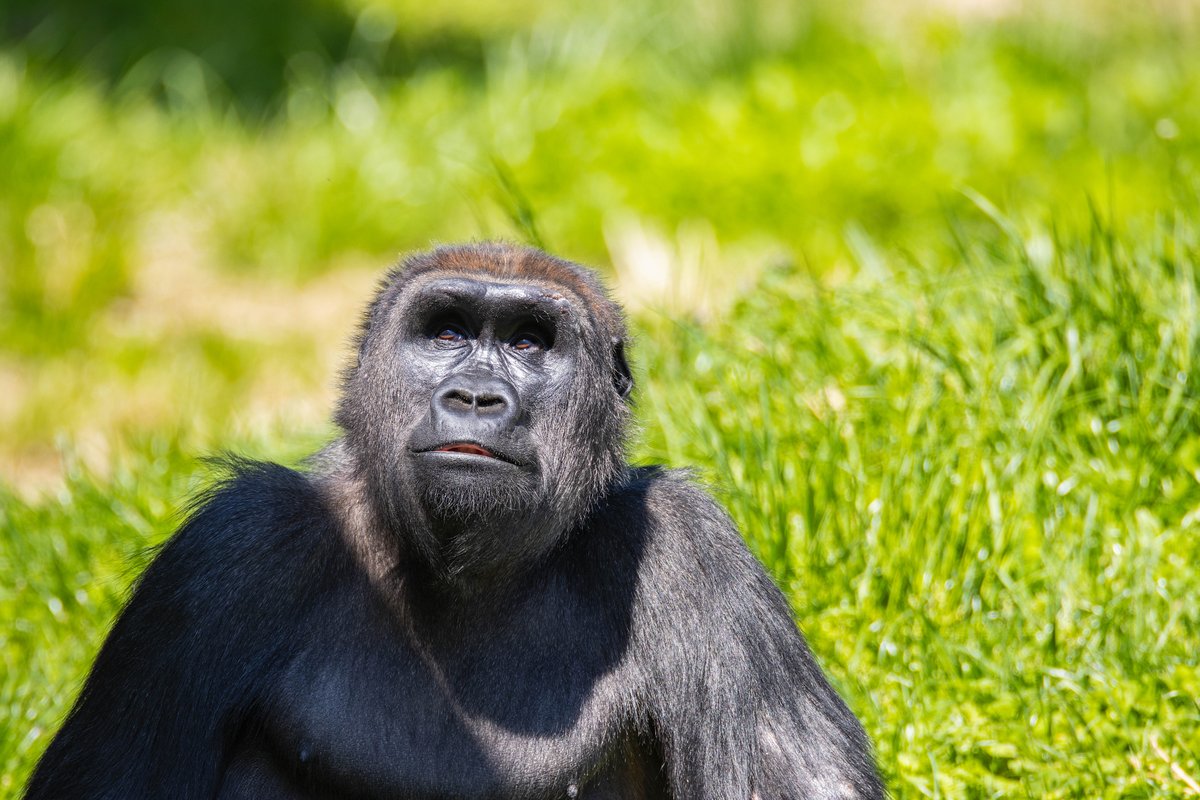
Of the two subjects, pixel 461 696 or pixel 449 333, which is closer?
pixel 461 696

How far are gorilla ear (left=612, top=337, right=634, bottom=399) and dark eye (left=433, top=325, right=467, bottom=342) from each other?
48cm

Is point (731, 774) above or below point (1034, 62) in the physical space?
below

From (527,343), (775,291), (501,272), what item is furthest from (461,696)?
(775,291)

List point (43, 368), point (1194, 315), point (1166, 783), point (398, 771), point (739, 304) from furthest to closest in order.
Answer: point (43, 368) → point (739, 304) → point (1194, 315) → point (1166, 783) → point (398, 771)

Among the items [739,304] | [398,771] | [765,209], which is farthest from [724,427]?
[765,209]

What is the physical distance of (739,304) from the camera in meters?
6.51

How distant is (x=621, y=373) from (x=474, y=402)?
27.5 inches

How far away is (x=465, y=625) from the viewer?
13.6ft

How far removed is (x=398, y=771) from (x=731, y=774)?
859mm

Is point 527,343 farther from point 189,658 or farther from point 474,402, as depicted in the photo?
point 189,658

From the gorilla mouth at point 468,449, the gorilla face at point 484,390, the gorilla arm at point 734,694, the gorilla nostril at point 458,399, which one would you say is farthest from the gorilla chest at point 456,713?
the gorilla nostril at point 458,399

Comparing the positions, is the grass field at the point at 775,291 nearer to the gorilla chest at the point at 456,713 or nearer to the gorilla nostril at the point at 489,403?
the gorilla chest at the point at 456,713

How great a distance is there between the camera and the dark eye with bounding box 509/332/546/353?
4.19 metres

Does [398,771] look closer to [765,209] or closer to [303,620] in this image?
[303,620]
